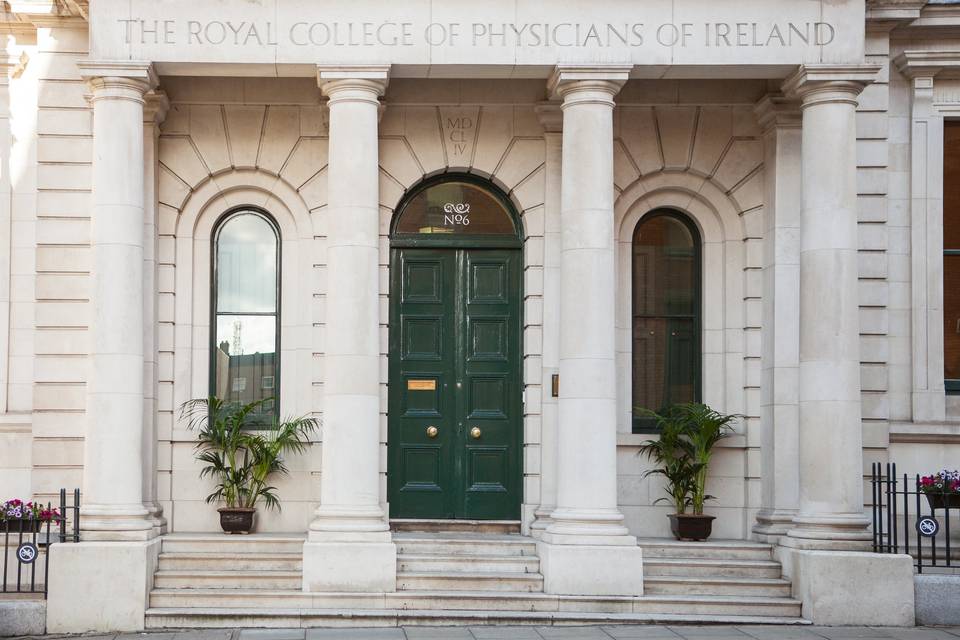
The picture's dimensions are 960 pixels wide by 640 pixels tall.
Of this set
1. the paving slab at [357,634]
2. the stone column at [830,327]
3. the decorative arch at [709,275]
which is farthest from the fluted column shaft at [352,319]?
the stone column at [830,327]

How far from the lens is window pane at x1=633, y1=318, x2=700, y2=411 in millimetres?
17484

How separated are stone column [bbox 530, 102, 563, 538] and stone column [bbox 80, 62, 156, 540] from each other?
202 inches

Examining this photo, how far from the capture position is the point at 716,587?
1528 cm

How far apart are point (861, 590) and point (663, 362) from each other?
4.25 metres

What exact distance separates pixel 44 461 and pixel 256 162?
4804mm

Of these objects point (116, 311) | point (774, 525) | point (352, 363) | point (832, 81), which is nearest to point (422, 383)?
point (352, 363)

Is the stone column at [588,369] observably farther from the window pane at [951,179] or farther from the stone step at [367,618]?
the window pane at [951,179]

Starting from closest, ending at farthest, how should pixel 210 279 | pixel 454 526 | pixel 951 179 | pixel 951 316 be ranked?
pixel 454 526 < pixel 210 279 < pixel 951 316 < pixel 951 179

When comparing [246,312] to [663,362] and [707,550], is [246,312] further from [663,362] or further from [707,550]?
[707,550]

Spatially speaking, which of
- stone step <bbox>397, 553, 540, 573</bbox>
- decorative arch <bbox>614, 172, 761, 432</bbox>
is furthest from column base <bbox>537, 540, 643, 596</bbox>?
decorative arch <bbox>614, 172, 761, 432</bbox>

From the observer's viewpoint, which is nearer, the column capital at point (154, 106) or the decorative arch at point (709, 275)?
the column capital at point (154, 106)

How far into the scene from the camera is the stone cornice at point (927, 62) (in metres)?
17.3

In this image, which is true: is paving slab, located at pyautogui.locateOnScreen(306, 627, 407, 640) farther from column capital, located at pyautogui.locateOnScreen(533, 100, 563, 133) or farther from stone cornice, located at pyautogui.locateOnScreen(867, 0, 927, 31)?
stone cornice, located at pyautogui.locateOnScreen(867, 0, 927, 31)

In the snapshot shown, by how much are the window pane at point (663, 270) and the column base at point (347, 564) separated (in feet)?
16.7
